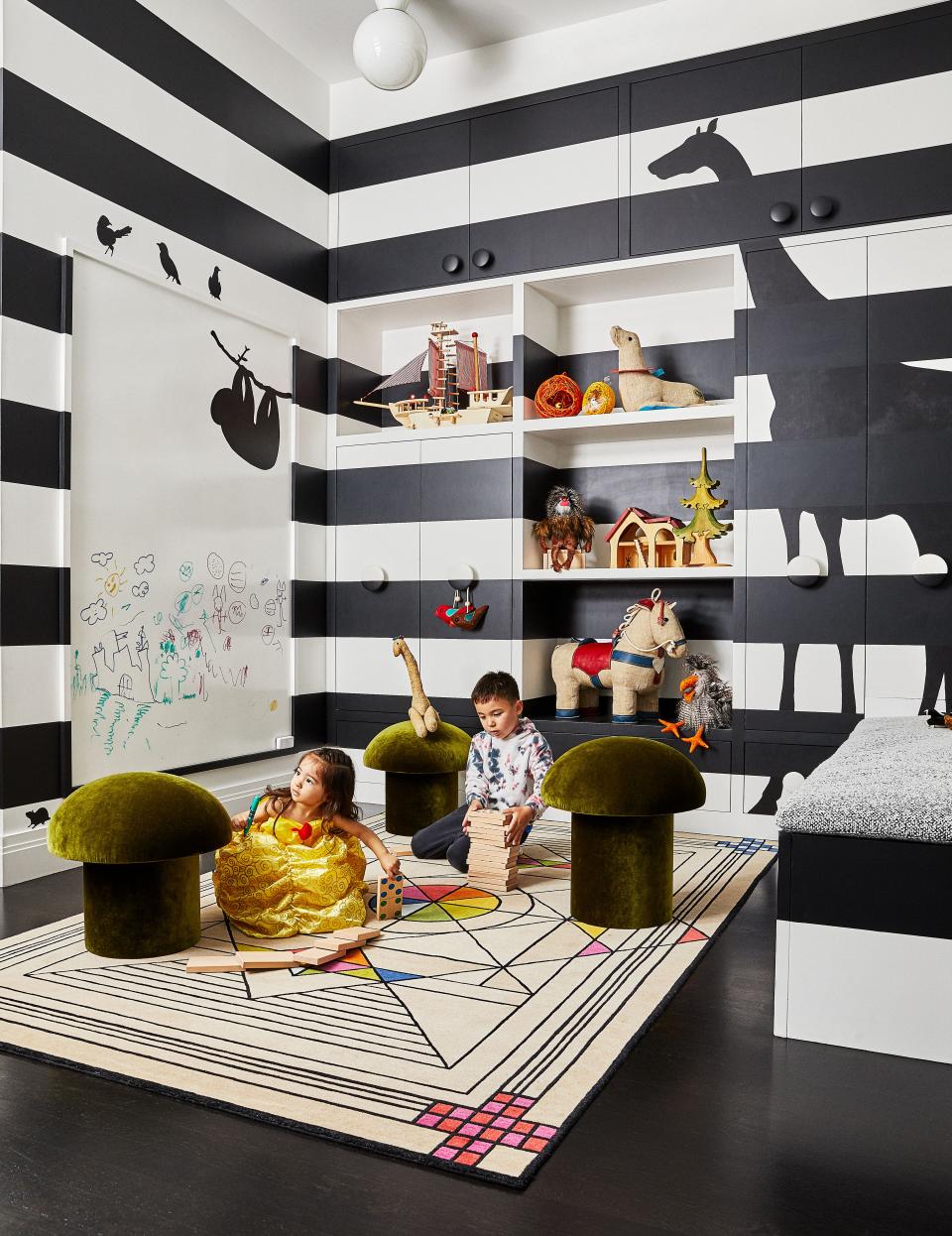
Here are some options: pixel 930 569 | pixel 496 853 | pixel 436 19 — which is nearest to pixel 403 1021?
pixel 496 853

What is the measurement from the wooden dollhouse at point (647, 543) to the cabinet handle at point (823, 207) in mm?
1298

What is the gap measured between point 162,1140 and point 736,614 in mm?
2947

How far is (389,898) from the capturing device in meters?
2.84

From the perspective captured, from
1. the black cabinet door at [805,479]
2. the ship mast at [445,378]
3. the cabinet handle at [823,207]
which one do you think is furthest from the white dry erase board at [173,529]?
the cabinet handle at [823,207]

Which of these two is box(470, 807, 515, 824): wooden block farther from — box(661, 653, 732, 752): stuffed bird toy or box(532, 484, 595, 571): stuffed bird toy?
box(532, 484, 595, 571): stuffed bird toy

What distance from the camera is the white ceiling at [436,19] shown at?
424 centimetres

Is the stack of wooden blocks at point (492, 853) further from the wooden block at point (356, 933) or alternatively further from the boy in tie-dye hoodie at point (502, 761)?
the wooden block at point (356, 933)

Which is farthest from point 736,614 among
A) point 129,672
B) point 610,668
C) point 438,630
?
point 129,672

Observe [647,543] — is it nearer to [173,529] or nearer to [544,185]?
[544,185]

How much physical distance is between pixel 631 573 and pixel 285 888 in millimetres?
2152

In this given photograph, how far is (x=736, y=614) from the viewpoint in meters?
4.02

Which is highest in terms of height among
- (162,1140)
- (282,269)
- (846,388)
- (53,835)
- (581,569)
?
(282,269)

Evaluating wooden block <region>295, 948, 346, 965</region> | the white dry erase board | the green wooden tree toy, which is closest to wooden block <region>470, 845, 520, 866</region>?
wooden block <region>295, 948, 346, 965</region>

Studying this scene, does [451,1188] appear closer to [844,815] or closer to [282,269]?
[844,815]
